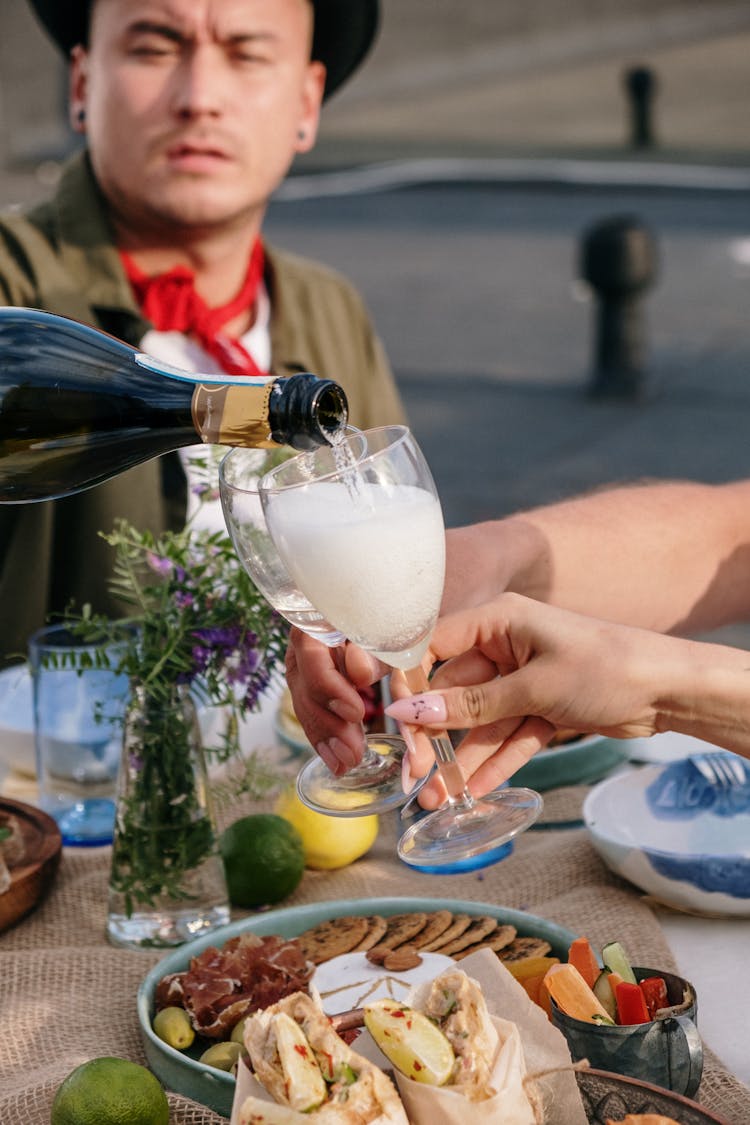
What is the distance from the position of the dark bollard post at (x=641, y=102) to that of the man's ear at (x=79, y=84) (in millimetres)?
→ 15800

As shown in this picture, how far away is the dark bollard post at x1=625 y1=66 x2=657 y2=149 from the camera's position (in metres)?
18.1

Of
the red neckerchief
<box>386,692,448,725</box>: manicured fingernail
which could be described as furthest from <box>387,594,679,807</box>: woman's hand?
the red neckerchief

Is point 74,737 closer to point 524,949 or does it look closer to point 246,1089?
point 524,949

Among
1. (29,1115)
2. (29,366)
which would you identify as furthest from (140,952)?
(29,366)

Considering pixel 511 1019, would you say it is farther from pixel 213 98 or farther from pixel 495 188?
pixel 495 188

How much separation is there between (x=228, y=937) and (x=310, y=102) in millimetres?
2345

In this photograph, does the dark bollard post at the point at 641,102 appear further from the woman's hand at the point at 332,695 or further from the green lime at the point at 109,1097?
the green lime at the point at 109,1097

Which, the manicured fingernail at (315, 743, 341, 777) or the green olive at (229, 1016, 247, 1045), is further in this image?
the manicured fingernail at (315, 743, 341, 777)

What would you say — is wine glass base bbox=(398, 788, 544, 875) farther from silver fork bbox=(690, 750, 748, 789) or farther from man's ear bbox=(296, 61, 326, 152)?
man's ear bbox=(296, 61, 326, 152)

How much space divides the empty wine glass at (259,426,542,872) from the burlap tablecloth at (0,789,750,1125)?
46 cm

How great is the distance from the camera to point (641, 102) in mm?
18094

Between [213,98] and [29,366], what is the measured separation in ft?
5.55

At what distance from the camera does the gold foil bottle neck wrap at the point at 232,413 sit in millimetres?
1320

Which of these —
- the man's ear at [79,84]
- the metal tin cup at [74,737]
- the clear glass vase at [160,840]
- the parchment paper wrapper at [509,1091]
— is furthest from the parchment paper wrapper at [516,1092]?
the man's ear at [79,84]
